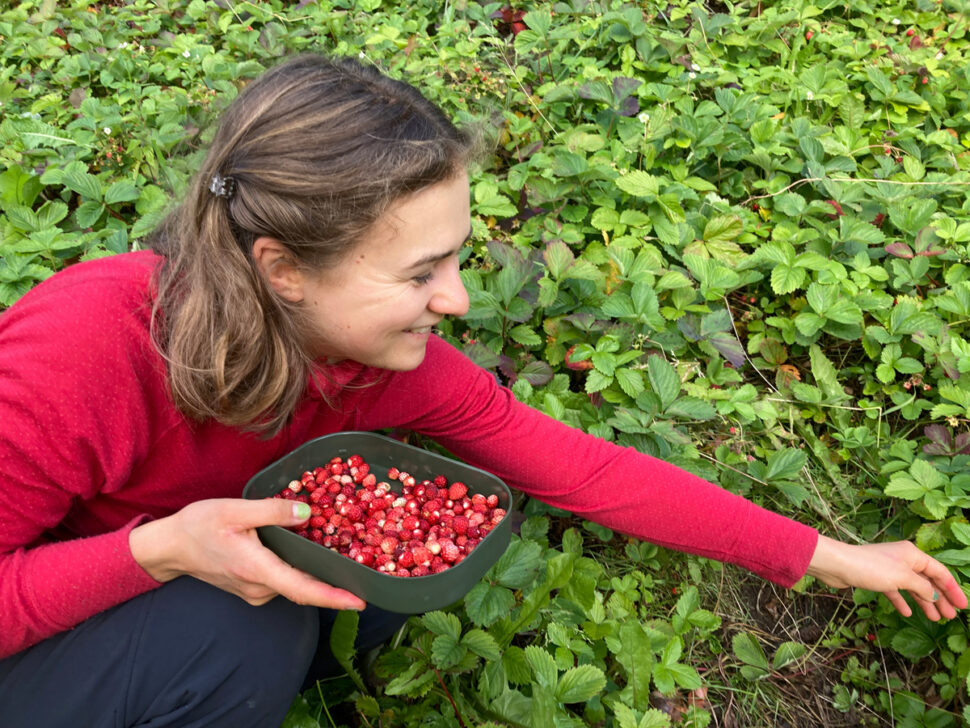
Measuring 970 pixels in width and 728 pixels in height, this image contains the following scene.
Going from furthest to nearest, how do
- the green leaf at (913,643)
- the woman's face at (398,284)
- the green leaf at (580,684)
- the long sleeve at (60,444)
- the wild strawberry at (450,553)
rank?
the green leaf at (913,643)
the green leaf at (580,684)
the wild strawberry at (450,553)
the woman's face at (398,284)
the long sleeve at (60,444)

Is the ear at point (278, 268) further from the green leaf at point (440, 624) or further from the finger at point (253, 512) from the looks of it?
the green leaf at point (440, 624)

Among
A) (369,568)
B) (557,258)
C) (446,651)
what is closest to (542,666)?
(446,651)

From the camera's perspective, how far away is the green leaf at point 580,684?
1.42 metres

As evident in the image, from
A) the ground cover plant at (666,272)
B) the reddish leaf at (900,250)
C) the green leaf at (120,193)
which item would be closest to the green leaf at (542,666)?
the ground cover plant at (666,272)

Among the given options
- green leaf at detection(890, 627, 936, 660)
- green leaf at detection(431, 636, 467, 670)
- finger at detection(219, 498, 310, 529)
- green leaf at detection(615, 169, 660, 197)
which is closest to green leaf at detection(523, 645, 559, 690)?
green leaf at detection(431, 636, 467, 670)

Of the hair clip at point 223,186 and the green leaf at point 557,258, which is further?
the green leaf at point 557,258

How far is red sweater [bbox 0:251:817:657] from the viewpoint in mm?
1133

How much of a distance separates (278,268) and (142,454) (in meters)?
0.36

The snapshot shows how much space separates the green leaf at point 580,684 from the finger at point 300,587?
0.47 m

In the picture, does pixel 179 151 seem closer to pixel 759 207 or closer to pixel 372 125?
pixel 372 125

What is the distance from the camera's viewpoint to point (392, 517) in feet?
4.65

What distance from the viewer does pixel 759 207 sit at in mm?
2525

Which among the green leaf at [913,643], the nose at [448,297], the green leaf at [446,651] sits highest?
the nose at [448,297]

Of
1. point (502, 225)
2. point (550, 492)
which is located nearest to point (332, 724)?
point (550, 492)
